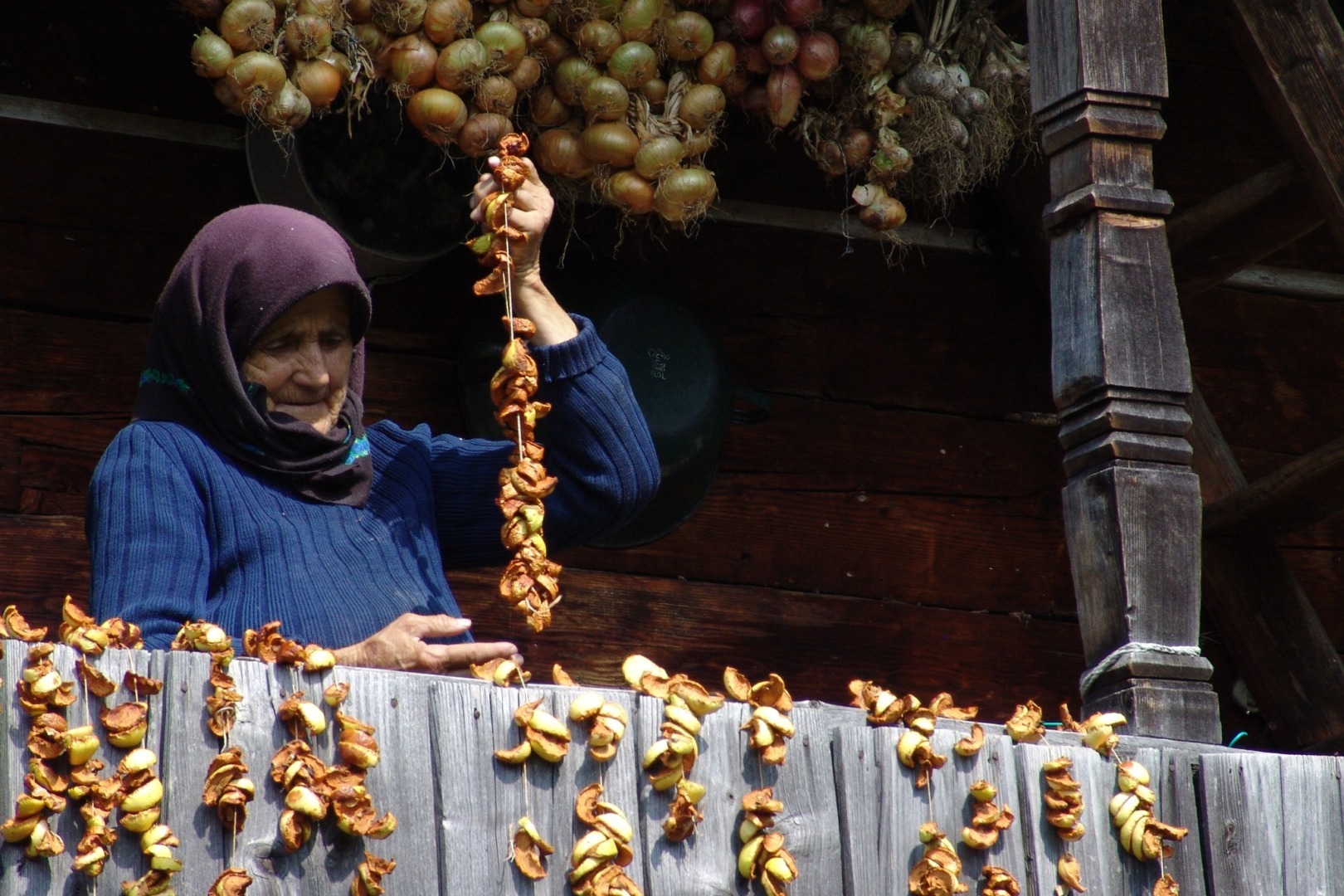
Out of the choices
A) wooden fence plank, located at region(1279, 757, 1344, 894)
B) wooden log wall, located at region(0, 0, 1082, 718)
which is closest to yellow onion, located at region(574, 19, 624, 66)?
wooden log wall, located at region(0, 0, 1082, 718)

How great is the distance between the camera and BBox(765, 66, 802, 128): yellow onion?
134 inches

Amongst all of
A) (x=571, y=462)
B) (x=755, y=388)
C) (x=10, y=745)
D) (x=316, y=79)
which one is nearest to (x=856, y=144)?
(x=755, y=388)

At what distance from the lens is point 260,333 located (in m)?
2.54

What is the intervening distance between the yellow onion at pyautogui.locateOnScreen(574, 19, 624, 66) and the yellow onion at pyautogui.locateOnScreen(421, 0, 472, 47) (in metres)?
0.21

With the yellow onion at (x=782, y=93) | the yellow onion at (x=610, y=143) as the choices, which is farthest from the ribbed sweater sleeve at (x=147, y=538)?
the yellow onion at (x=782, y=93)

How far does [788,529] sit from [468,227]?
3.25ft

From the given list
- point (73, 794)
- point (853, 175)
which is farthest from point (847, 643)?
point (73, 794)

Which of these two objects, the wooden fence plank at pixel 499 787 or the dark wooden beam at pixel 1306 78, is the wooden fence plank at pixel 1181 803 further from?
the dark wooden beam at pixel 1306 78

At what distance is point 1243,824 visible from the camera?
2510mm

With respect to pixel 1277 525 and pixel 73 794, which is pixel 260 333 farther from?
pixel 1277 525

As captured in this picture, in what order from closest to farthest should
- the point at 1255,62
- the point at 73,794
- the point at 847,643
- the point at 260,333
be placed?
the point at 73,794
the point at 260,333
the point at 1255,62
the point at 847,643

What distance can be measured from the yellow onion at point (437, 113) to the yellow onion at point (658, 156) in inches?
12.9

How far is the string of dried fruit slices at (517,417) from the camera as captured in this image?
2.32 metres

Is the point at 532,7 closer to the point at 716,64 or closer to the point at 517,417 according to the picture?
the point at 716,64
